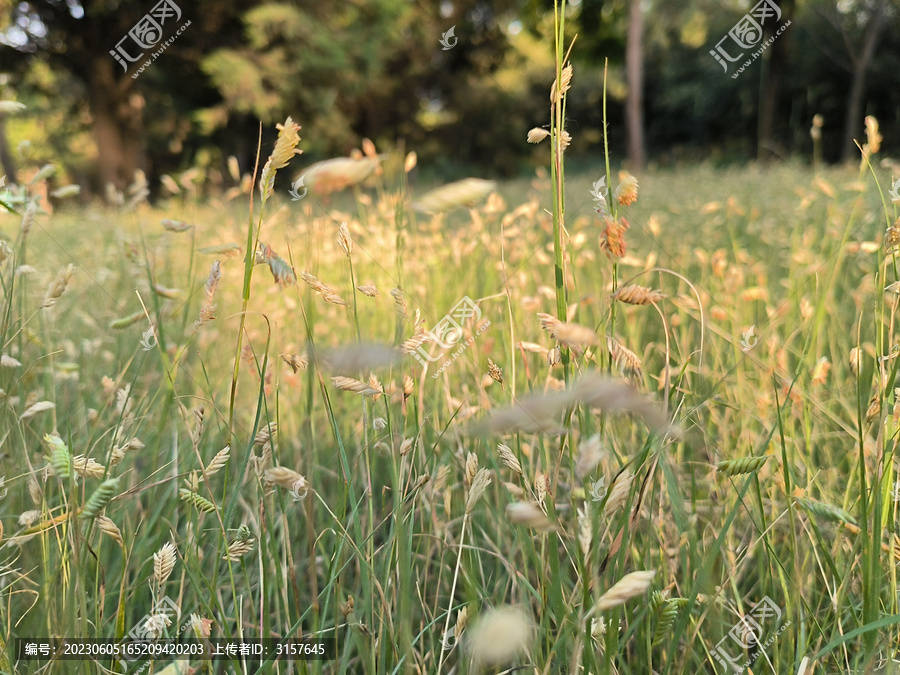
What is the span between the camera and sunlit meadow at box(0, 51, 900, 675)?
63cm

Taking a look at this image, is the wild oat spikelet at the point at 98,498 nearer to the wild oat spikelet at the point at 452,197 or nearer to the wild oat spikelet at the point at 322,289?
the wild oat spikelet at the point at 322,289

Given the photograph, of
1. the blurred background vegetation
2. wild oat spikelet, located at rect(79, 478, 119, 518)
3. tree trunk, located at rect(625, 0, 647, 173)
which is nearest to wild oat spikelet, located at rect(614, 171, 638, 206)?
wild oat spikelet, located at rect(79, 478, 119, 518)

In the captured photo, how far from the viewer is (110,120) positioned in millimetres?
11953

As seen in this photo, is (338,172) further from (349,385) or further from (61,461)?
(61,461)

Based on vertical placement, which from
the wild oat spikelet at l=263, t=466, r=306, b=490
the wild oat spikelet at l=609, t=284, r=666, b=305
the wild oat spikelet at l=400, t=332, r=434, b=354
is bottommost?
the wild oat spikelet at l=263, t=466, r=306, b=490

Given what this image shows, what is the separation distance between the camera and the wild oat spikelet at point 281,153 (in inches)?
23.2

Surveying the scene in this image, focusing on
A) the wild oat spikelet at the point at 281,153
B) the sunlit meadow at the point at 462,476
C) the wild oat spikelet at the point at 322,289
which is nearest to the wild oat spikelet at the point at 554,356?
the sunlit meadow at the point at 462,476

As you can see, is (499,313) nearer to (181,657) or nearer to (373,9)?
(181,657)

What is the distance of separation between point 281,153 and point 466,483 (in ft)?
1.80

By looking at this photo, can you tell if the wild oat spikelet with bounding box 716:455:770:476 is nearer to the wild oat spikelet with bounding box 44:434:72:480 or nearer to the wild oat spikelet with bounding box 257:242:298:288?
the wild oat spikelet with bounding box 257:242:298:288

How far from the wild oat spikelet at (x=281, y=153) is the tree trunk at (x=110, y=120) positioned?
1273 centimetres

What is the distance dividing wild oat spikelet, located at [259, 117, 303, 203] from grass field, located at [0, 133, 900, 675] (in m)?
0.09

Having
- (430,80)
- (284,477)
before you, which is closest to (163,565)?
(284,477)

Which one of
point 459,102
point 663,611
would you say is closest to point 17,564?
point 663,611
